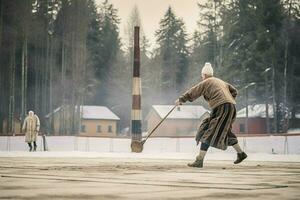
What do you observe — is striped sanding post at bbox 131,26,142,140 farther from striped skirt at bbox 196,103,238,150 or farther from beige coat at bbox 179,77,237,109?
striped skirt at bbox 196,103,238,150

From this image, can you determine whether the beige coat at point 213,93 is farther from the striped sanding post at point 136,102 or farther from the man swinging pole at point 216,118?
the striped sanding post at point 136,102

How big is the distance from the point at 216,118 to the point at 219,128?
0.17 metres

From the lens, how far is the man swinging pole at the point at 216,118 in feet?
30.3

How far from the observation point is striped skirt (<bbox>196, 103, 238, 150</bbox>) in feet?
30.2

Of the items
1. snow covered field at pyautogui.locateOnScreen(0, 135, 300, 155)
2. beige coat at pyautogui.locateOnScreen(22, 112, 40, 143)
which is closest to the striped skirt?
snow covered field at pyautogui.locateOnScreen(0, 135, 300, 155)

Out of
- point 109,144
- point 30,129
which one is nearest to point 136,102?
point 109,144

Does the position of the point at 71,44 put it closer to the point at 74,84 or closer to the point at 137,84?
the point at 74,84

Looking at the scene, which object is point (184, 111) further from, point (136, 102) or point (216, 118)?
point (216, 118)

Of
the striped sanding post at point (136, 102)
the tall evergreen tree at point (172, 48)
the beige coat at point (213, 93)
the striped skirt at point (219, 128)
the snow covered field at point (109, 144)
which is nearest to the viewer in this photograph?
the striped skirt at point (219, 128)

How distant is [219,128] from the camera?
9234mm

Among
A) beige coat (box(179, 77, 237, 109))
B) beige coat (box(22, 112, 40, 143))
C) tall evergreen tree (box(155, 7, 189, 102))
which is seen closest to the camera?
beige coat (box(179, 77, 237, 109))

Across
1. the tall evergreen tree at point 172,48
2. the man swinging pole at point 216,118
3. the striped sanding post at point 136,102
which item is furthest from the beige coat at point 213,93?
the tall evergreen tree at point 172,48

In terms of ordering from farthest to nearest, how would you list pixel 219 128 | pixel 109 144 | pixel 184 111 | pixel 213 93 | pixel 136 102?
pixel 184 111
pixel 136 102
pixel 109 144
pixel 213 93
pixel 219 128

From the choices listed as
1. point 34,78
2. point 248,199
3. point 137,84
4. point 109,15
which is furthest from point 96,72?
point 248,199
